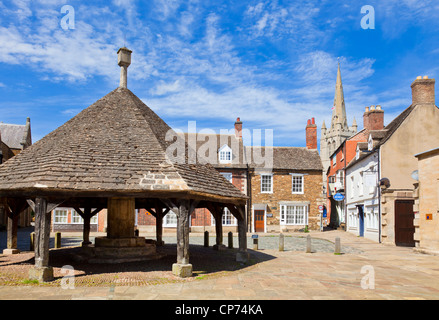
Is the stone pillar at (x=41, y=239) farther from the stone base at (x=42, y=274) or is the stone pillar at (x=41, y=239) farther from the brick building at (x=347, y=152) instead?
the brick building at (x=347, y=152)

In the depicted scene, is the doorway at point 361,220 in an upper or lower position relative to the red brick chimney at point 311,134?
lower

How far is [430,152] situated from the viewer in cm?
1692

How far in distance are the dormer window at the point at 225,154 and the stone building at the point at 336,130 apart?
5536cm

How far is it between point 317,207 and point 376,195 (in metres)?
11.7

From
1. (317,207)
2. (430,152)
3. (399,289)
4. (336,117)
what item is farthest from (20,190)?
(336,117)

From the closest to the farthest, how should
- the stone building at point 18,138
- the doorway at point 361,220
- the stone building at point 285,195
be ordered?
the doorway at point 361,220, the stone building at point 285,195, the stone building at point 18,138

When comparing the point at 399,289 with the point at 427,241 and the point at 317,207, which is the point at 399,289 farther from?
the point at 317,207

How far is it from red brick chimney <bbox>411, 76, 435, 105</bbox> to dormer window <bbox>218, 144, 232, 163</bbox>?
16.0 meters

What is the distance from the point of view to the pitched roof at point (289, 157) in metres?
34.2

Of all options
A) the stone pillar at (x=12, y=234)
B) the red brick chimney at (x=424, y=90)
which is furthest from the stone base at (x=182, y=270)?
the red brick chimney at (x=424, y=90)

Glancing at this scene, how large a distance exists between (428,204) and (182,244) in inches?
500

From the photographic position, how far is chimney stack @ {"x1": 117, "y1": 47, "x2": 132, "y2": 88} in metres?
14.8

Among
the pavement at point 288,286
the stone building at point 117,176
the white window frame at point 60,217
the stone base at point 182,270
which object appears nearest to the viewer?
the pavement at point 288,286

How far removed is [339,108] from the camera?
89312mm
